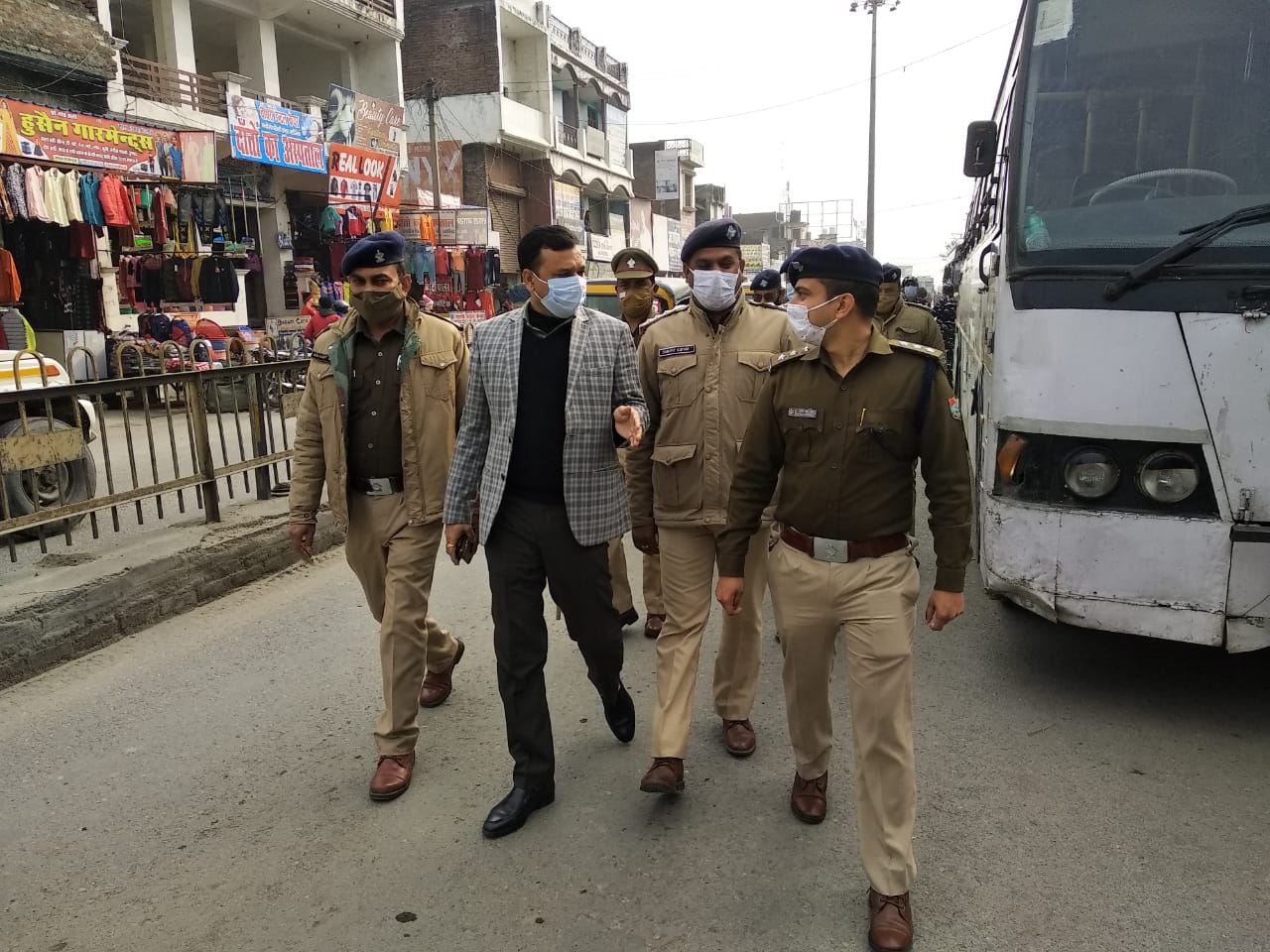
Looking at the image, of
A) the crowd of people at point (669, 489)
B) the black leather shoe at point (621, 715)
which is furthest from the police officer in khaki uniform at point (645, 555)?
the crowd of people at point (669, 489)

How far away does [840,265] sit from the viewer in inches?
99.1

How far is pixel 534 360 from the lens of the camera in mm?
3145

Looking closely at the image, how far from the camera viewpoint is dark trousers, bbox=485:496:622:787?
3111 millimetres

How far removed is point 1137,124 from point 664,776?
10.2 ft

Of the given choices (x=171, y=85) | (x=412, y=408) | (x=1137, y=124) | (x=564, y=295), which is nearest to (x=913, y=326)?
(x=1137, y=124)

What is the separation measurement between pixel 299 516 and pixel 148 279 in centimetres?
1234

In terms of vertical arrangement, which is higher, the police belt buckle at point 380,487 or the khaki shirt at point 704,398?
the khaki shirt at point 704,398

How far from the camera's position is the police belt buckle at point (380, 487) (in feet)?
11.4

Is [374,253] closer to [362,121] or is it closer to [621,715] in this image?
[621,715]

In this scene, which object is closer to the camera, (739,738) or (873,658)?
(873,658)

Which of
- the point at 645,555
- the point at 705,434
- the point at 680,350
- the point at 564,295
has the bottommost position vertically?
the point at 645,555

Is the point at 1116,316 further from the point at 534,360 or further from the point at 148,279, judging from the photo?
the point at 148,279

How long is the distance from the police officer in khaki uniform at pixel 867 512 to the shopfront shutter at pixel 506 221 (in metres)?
29.5

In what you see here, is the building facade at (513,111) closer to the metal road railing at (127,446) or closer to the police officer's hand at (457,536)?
the metal road railing at (127,446)
